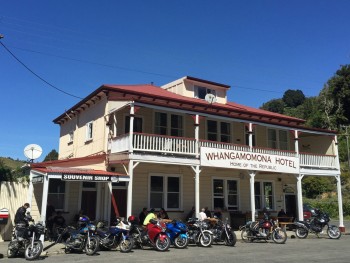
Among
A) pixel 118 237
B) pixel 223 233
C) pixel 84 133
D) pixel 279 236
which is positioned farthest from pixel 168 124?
pixel 118 237

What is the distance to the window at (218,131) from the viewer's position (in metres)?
22.6

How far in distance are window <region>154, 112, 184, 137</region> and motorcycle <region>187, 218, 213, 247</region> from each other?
265 inches

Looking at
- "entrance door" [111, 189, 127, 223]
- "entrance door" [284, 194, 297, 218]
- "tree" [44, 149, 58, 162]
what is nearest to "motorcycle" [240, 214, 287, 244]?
"entrance door" [111, 189, 127, 223]

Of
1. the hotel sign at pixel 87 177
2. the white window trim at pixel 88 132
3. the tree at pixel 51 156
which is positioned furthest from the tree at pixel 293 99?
the hotel sign at pixel 87 177

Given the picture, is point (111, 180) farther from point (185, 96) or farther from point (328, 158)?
point (328, 158)

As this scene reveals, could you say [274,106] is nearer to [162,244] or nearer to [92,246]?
[162,244]

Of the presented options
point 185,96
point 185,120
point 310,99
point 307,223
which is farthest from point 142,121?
point 310,99

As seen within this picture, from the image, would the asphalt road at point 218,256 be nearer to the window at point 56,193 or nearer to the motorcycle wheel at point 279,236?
the motorcycle wheel at point 279,236

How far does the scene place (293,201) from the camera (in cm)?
2631

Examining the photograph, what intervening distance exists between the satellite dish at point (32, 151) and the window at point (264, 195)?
1370 centimetres

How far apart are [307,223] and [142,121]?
9.88 meters

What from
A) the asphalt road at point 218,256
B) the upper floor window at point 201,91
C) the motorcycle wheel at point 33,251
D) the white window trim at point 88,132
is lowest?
the asphalt road at point 218,256

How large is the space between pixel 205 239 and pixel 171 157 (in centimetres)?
475

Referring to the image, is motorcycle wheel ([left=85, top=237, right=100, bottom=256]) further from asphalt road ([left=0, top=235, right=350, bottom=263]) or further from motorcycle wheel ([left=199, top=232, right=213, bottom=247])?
motorcycle wheel ([left=199, top=232, right=213, bottom=247])
